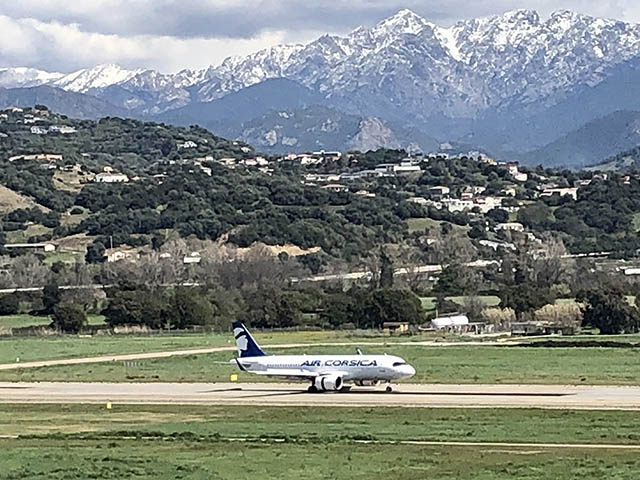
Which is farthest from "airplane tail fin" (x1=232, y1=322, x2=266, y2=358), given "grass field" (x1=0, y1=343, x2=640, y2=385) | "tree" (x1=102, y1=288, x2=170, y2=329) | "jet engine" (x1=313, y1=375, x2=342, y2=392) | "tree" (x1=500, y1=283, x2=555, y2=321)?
"tree" (x1=500, y1=283, x2=555, y2=321)

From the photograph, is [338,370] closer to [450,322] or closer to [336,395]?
[336,395]

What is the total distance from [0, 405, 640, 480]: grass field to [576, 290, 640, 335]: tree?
68.1m

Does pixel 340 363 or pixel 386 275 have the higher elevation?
pixel 386 275

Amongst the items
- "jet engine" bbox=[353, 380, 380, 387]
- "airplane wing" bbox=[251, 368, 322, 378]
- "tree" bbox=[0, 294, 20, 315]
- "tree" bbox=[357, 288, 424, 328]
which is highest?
"tree" bbox=[0, 294, 20, 315]

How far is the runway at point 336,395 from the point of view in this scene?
68125 mm

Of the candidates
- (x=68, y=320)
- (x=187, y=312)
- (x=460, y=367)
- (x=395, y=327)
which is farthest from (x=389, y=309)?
(x=460, y=367)

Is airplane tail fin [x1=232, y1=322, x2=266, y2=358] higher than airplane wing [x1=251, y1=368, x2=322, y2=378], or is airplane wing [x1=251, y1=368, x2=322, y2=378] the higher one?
airplane tail fin [x1=232, y1=322, x2=266, y2=358]

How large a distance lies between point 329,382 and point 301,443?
24752 millimetres

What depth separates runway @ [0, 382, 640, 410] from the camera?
224ft

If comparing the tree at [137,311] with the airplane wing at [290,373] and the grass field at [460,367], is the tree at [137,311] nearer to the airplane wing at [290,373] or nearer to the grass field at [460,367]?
the grass field at [460,367]

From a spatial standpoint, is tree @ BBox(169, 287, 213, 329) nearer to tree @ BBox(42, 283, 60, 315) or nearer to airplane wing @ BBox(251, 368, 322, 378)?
tree @ BBox(42, 283, 60, 315)

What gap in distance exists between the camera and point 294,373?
79938 mm

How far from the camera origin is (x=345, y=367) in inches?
3086

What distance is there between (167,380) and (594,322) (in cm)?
5769
